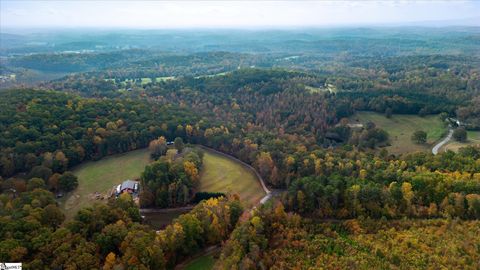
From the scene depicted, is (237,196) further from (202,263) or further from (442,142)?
(442,142)

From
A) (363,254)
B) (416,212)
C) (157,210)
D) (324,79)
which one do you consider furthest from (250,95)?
(363,254)

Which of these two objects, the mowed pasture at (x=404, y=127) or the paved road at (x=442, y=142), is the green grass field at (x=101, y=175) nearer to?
the mowed pasture at (x=404, y=127)

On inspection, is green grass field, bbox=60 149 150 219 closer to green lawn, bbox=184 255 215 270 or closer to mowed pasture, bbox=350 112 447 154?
green lawn, bbox=184 255 215 270

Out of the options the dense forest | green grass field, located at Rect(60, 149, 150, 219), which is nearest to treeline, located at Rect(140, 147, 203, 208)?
the dense forest

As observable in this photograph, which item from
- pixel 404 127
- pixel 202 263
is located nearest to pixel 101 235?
pixel 202 263

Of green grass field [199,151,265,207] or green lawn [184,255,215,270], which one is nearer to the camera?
green lawn [184,255,215,270]

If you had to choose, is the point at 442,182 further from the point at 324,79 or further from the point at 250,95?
the point at 324,79
